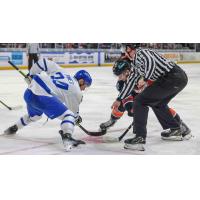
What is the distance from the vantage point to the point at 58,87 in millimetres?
4348

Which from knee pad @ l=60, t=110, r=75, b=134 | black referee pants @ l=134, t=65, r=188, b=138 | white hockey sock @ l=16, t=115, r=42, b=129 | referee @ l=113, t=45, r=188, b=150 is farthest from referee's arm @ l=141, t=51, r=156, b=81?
white hockey sock @ l=16, t=115, r=42, b=129

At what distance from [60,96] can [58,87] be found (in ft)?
0.29

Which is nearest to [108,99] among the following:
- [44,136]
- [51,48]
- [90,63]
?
[44,136]

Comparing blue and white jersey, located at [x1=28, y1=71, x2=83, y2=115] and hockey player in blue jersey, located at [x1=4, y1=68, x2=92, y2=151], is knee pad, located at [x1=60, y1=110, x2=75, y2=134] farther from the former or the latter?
blue and white jersey, located at [x1=28, y1=71, x2=83, y2=115]

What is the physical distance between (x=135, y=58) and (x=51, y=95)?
0.80 metres

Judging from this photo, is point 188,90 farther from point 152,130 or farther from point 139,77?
point 139,77

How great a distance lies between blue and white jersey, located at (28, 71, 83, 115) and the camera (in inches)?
170

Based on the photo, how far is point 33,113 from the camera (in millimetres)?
4668

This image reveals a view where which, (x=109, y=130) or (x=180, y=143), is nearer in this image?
(x=180, y=143)

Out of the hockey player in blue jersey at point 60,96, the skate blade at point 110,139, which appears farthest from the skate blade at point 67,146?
the skate blade at point 110,139

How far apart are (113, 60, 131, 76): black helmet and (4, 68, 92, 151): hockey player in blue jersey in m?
0.31

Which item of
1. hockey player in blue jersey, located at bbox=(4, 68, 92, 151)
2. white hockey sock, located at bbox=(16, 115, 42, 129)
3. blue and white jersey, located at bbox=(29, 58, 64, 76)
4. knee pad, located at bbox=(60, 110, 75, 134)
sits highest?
blue and white jersey, located at bbox=(29, 58, 64, 76)

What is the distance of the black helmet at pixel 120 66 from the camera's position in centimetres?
452

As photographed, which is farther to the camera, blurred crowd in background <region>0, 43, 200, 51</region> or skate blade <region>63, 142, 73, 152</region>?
blurred crowd in background <region>0, 43, 200, 51</region>
